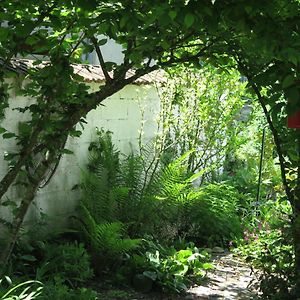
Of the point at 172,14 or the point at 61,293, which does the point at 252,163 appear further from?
the point at 172,14

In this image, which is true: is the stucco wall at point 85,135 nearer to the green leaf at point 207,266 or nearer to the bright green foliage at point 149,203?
the bright green foliage at point 149,203

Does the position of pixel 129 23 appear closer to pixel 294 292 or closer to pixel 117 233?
pixel 294 292

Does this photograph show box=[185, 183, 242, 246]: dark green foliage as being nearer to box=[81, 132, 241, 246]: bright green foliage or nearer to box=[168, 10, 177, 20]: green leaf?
box=[81, 132, 241, 246]: bright green foliage

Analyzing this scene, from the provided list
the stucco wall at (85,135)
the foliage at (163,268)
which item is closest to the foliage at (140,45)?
the stucco wall at (85,135)

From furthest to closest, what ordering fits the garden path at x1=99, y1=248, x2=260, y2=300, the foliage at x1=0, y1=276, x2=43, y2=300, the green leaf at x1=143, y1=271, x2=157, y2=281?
1. the green leaf at x1=143, y1=271, x2=157, y2=281
2. the garden path at x1=99, y1=248, x2=260, y2=300
3. the foliage at x1=0, y1=276, x2=43, y2=300

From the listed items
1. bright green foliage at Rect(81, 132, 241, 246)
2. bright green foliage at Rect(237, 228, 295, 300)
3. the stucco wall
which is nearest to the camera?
bright green foliage at Rect(237, 228, 295, 300)

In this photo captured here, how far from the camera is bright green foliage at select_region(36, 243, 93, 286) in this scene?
5.44 meters

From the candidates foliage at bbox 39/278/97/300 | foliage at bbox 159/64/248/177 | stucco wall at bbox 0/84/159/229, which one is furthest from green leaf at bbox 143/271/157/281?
foliage at bbox 159/64/248/177

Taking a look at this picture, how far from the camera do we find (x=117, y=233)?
5941mm

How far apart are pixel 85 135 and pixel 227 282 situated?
89.4 inches

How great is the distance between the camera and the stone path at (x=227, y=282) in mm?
5762

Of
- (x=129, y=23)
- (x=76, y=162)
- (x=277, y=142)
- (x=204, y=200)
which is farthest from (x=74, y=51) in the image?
(x=204, y=200)

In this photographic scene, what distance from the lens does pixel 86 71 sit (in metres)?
6.83

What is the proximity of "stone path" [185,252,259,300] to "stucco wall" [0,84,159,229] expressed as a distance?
68.7 inches
